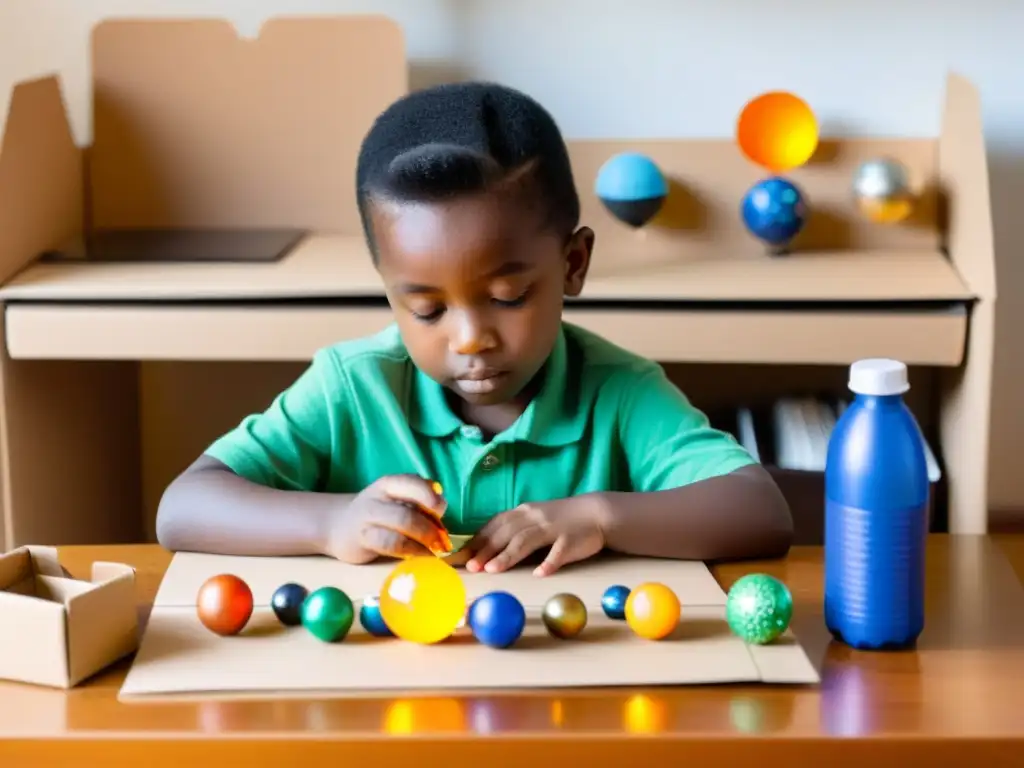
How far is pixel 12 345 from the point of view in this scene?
1.94 meters

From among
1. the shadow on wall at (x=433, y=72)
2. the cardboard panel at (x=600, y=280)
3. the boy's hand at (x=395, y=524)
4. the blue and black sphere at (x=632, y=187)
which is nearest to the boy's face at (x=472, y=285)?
the boy's hand at (x=395, y=524)

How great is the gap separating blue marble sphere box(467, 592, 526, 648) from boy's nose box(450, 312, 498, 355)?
0.78 ft

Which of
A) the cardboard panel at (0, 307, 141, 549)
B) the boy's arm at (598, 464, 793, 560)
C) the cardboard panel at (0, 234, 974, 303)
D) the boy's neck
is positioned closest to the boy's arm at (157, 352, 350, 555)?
the boy's neck

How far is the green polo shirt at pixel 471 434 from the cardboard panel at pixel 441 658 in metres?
0.26

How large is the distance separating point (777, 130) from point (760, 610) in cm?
143

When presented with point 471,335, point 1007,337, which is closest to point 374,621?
point 471,335

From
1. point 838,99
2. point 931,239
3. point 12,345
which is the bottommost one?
point 12,345

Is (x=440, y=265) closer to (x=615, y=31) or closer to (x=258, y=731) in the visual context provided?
(x=258, y=731)

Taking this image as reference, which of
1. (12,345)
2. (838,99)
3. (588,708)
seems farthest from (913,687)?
(838,99)

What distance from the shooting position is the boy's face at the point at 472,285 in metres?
1.07

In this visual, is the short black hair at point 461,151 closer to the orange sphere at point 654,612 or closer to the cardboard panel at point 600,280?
the orange sphere at point 654,612

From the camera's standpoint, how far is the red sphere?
92cm

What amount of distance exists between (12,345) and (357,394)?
868 millimetres

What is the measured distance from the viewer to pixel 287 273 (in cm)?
198
